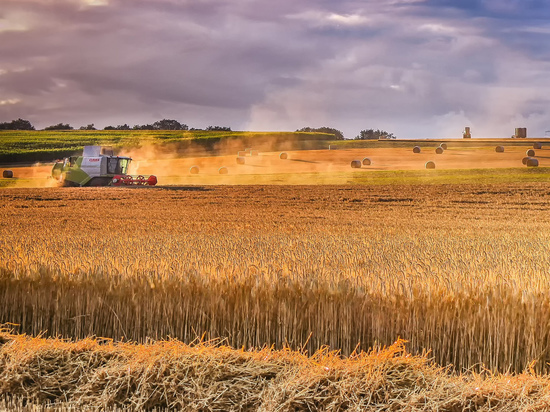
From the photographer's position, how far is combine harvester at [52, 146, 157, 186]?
34.1m

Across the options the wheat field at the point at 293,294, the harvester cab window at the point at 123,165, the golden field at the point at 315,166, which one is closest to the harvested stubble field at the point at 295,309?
the wheat field at the point at 293,294

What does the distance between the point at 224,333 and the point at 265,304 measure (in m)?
0.59

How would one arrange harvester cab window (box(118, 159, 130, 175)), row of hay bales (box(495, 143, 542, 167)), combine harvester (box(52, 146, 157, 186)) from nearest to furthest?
1. combine harvester (box(52, 146, 157, 186))
2. harvester cab window (box(118, 159, 130, 175))
3. row of hay bales (box(495, 143, 542, 167))

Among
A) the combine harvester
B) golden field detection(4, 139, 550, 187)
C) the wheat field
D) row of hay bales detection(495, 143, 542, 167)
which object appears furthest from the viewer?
row of hay bales detection(495, 143, 542, 167)

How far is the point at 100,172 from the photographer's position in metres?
34.4

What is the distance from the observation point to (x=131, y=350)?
21.1ft

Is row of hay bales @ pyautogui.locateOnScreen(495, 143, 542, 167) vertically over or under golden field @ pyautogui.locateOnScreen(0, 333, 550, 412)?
over

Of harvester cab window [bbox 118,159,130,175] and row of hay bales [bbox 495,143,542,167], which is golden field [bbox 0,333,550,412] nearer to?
harvester cab window [bbox 118,159,130,175]

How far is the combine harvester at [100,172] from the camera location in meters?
34.1

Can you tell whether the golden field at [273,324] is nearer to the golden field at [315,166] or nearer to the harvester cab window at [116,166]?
the harvester cab window at [116,166]

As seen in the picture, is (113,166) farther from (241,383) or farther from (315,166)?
(241,383)

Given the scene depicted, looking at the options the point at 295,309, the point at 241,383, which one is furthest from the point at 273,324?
the point at 241,383

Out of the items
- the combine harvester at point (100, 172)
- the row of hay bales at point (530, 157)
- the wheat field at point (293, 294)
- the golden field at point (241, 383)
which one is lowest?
the golden field at point (241, 383)

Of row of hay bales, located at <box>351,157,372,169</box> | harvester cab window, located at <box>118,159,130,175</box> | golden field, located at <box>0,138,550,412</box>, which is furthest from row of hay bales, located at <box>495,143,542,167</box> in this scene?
golden field, located at <box>0,138,550,412</box>
